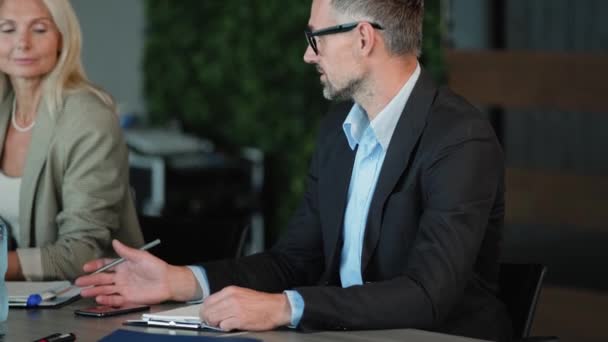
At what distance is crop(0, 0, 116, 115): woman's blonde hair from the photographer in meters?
3.00

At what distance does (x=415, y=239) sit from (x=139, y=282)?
59 centimetres

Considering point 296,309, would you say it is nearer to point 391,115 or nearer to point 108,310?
point 108,310

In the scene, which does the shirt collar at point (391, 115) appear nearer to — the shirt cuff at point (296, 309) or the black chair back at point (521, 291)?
the black chair back at point (521, 291)

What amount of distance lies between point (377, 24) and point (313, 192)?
0.49 meters

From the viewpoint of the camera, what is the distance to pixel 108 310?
2.17 meters

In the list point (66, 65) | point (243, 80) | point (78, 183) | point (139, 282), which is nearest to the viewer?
point (139, 282)

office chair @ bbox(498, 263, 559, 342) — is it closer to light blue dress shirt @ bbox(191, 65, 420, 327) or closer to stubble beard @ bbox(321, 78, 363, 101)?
light blue dress shirt @ bbox(191, 65, 420, 327)

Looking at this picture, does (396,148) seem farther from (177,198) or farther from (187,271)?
(177,198)

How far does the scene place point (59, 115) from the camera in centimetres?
295

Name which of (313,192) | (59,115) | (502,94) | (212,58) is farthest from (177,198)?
(313,192)

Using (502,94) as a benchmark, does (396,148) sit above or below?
above

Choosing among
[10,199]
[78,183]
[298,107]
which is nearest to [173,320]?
[78,183]

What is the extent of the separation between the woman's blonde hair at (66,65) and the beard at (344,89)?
2.68ft

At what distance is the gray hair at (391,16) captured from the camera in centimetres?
237
